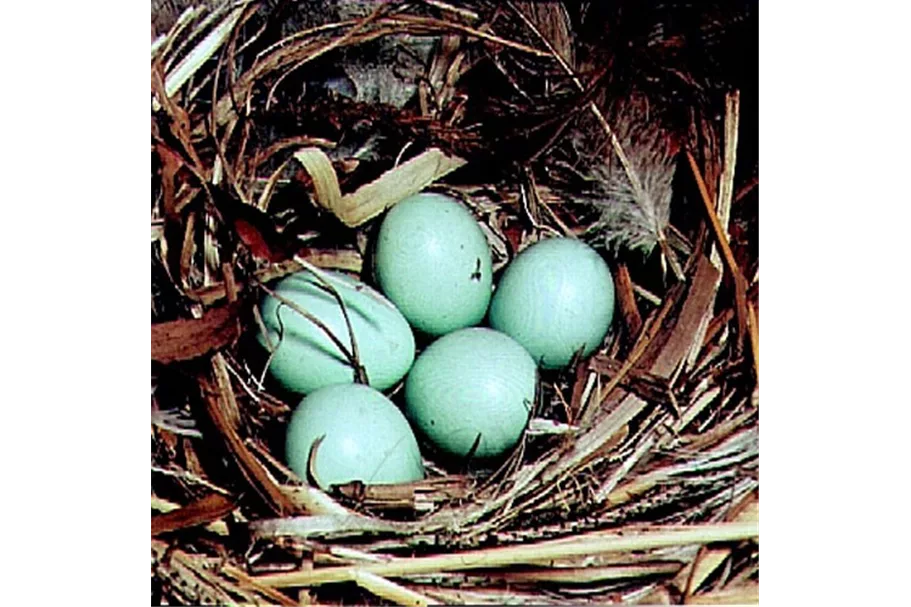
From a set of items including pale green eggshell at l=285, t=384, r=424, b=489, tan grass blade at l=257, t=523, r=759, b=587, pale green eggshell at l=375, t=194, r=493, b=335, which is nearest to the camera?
tan grass blade at l=257, t=523, r=759, b=587

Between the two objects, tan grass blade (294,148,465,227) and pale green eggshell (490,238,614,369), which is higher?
tan grass blade (294,148,465,227)

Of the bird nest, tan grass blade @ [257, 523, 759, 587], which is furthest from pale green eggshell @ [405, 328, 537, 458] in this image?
tan grass blade @ [257, 523, 759, 587]

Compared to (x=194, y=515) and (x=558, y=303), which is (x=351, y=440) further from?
(x=558, y=303)

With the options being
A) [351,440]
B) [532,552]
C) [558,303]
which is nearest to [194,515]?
[351,440]

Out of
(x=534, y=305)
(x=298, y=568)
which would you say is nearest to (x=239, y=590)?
(x=298, y=568)

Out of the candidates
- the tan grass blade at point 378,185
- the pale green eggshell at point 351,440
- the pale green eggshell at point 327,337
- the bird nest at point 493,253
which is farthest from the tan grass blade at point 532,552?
the tan grass blade at point 378,185

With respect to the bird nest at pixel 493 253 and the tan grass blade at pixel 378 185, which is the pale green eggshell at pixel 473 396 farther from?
the tan grass blade at pixel 378 185

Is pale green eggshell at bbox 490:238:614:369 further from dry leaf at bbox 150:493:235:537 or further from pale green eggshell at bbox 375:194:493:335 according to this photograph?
dry leaf at bbox 150:493:235:537
